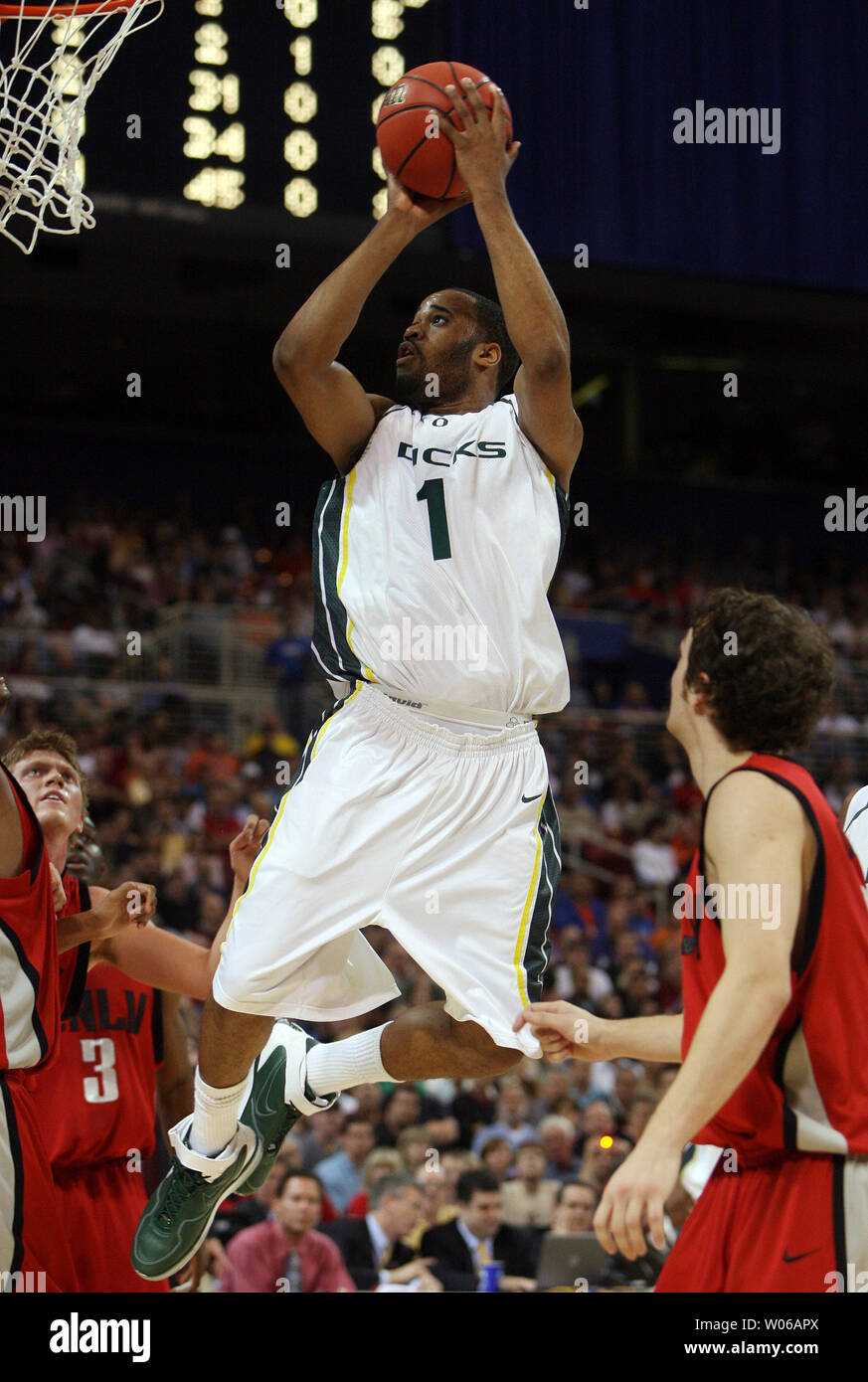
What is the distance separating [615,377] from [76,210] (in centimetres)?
1663

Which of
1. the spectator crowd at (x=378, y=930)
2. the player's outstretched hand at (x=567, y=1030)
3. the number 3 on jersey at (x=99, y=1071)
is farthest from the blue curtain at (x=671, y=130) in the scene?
the player's outstretched hand at (x=567, y=1030)

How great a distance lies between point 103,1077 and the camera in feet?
16.0

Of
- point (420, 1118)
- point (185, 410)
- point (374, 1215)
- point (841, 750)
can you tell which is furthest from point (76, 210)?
point (185, 410)

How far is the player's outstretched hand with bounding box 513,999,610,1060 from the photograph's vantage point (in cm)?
334

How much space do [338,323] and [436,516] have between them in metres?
0.56

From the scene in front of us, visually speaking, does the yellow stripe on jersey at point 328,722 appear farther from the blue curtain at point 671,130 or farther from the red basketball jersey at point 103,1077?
the blue curtain at point 671,130

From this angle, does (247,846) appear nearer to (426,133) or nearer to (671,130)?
(426,133)

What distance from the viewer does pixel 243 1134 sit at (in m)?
4.36

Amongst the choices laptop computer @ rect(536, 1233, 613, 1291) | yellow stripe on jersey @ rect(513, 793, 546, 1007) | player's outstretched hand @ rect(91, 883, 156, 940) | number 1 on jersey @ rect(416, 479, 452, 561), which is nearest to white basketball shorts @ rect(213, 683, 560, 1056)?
yellow stripe on jersey @ rect(513, 793, 546, 1007)

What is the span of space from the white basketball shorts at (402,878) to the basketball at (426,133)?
1.38 meters

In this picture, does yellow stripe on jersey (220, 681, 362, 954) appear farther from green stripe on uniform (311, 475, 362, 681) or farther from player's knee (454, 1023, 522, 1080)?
player's knee (454, 1023, 522, 1080)

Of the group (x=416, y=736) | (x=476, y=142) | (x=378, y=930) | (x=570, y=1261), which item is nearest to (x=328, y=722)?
(x=416, y=736)

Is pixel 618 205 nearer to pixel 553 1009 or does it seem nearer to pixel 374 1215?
pixel 374 1215

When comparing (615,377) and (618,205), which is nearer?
(618,205)
